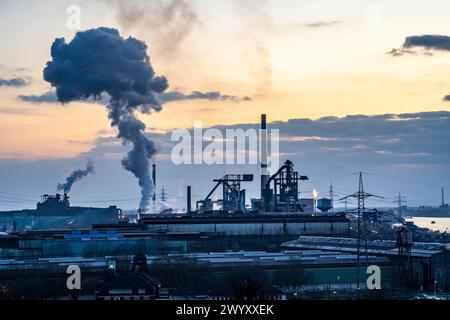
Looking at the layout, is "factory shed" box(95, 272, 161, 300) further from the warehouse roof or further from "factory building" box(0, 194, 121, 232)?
"factory building" box(0, 194, 121, 232)

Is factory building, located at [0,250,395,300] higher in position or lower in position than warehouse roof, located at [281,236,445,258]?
lower

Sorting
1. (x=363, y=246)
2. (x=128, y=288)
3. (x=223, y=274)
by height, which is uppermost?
(x=363, y=246)

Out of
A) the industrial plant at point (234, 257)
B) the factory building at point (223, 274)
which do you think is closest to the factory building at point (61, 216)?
the industrial plant at point (234, 257)

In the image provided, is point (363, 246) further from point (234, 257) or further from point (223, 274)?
point (223, 274)

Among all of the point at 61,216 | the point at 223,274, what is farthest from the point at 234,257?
the point at 61,216

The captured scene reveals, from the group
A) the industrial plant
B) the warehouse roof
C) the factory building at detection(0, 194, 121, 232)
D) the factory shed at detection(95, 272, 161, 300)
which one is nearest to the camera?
the factory shed at detection(95, 272, 161, 300)

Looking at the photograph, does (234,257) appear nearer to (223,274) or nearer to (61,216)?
(223,274)

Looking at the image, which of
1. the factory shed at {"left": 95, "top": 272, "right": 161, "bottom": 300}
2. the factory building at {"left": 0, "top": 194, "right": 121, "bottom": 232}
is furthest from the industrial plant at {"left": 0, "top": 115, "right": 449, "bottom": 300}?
the factory building at {"left": 0, "top": 194, "right": 121, "bottom": 232}

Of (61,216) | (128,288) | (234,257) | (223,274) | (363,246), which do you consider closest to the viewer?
(128,288)

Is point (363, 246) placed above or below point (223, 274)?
above

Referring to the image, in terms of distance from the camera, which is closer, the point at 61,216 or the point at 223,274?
the point at 223,274

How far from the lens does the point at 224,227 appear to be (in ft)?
236

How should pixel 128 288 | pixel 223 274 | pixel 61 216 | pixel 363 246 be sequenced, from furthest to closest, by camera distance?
1. pixel 61 216
2. pixel 363 246
3. pixel 223 274
4. pixel 128 288
